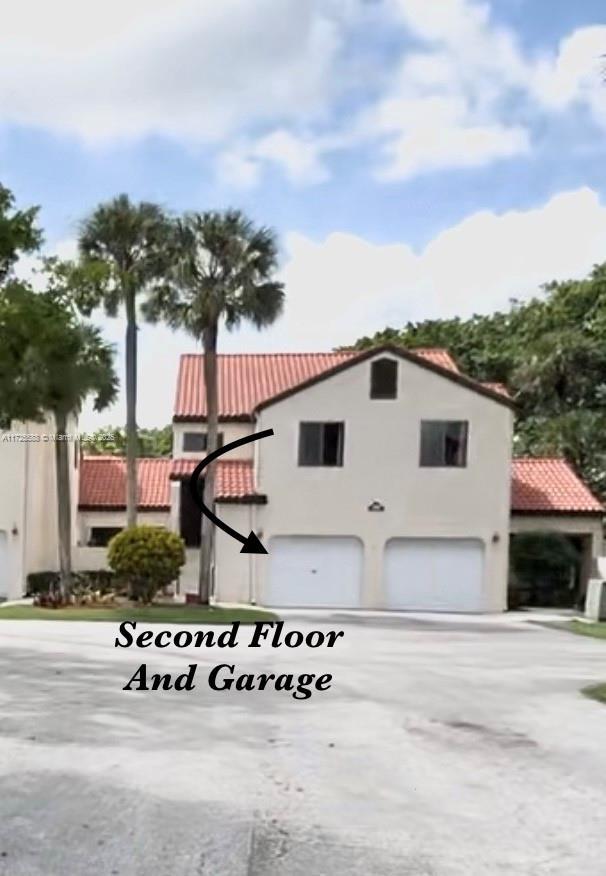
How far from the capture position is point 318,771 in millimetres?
7922

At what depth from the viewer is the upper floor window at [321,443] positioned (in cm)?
3008

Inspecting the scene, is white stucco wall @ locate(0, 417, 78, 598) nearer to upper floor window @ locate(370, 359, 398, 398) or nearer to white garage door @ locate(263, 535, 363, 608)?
white garage door @ locate(263, 535, 363, 608)

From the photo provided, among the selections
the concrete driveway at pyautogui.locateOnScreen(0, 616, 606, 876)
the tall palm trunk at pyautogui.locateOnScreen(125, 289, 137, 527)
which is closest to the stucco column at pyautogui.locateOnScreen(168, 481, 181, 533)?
the tall palm trunk at pyautogui.locateOnScreen(125, 289, 137, 527)

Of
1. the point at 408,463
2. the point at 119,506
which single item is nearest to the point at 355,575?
the point at 408,463

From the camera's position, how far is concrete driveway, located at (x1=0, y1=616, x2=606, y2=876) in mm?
5676

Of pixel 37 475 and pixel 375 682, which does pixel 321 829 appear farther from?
pixel 37 475

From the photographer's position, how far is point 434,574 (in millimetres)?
29656

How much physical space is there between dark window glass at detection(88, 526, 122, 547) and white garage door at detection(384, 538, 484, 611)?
1152 cm

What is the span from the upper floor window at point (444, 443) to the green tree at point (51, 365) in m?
9.16

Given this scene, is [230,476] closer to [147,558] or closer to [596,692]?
[147,558]

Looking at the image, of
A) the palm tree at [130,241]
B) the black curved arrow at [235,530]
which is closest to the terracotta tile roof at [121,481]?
the black curved arrow at [235,530]

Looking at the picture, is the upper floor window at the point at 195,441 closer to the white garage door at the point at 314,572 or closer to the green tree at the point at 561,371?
the white garage door at the point at 314,572

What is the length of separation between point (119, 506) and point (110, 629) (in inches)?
621

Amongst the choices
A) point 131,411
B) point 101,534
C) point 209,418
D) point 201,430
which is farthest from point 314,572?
point 101,534
